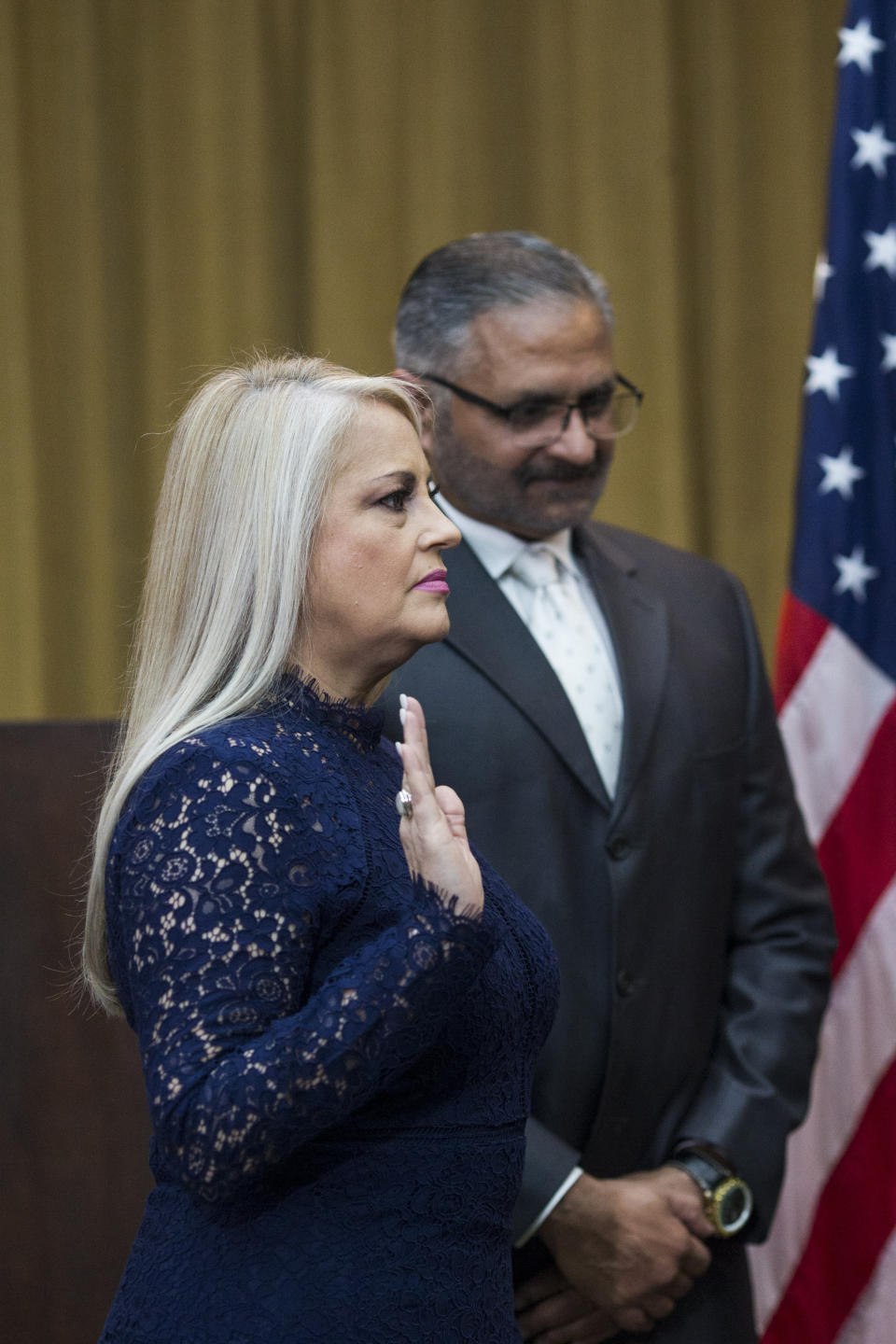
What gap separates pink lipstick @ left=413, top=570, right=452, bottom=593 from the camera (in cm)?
144

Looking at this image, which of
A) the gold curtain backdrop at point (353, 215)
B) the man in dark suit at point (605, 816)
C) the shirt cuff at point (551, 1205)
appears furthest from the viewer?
the gold curtain backdrop at point (353, 215)

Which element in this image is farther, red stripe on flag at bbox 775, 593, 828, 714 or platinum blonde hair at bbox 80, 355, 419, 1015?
red stripe on flag at bbox 775, 593, 828, 714

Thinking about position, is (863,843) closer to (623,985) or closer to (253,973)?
(623,985)

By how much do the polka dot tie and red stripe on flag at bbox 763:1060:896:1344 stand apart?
0.90 meters

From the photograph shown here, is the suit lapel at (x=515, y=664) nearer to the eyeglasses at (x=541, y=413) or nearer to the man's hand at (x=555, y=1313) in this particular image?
the eyeglasses at (x=541, y=413)

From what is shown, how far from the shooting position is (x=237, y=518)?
1.38 meters

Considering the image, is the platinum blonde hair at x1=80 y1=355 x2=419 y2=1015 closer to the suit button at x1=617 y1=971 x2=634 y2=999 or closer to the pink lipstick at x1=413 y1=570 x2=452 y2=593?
the pink lipstick at x1=413 y1=570 x2=452 y2=593

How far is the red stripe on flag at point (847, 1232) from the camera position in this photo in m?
2.56

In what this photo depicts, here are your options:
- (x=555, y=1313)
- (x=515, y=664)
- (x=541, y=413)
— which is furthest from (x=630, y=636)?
(x=555, y=1313)

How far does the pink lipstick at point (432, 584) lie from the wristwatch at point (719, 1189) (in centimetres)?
102

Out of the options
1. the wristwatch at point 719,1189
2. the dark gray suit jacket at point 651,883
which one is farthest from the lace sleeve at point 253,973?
the wristwatch at point 719,1189

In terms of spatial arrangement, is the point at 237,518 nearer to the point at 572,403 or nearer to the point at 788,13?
the point at 572,403

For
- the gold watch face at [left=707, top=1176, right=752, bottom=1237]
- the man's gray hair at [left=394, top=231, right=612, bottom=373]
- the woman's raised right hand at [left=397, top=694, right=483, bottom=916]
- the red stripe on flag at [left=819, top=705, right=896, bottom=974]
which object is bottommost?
the gold watch face at [left=707, top=1176, right=752, bottom=1237]

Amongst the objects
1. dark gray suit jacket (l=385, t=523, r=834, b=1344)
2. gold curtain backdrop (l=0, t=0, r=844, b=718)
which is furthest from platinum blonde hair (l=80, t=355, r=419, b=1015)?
gold curtain backdrop (l=0, t=0, r=844, b=718)
